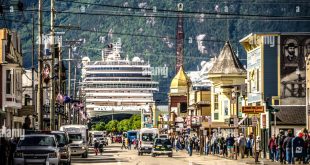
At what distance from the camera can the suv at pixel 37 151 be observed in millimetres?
50906

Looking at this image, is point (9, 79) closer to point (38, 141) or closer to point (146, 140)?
point (146, 140)

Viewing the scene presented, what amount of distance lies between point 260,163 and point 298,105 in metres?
24.9

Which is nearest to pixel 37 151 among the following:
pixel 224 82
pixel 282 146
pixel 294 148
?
pixel 294 148

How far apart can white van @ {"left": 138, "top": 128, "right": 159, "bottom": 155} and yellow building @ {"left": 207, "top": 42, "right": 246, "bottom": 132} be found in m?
13.6

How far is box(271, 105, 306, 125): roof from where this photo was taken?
8744 centimetres

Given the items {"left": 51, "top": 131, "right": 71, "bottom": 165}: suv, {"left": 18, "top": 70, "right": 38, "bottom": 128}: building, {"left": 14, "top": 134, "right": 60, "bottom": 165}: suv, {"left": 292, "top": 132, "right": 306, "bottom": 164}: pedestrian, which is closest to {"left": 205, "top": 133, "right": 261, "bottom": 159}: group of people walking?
{"left": 292, "top": 132, "right": 306, "bottom": 164}: pedestrian

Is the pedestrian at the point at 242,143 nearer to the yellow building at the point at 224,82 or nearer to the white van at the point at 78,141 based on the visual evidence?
the white van at the point at 78,141

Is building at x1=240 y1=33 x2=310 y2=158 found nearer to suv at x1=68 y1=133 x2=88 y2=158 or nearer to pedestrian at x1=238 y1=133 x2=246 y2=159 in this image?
pedestrian at x1=238 y1=133 x2=246 y2=159

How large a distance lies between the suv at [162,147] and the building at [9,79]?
41.2 ft

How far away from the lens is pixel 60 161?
53.8 m

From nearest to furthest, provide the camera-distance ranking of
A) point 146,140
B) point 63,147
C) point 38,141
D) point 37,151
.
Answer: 1. point 37,151
2. point 38,141
3. point 63,147
4. point 146,140

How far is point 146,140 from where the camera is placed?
105188mm

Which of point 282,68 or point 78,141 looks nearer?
point 78,141

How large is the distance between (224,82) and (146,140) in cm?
2300
